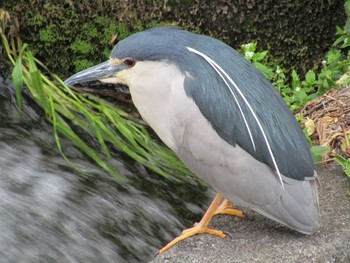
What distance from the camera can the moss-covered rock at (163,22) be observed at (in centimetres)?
461

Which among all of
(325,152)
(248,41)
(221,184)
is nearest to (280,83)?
(248,41)

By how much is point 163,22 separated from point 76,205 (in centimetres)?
133

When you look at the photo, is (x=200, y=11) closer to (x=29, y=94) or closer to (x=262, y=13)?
(x=262, y=13)

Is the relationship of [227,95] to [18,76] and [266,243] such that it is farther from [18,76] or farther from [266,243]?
[18,76]

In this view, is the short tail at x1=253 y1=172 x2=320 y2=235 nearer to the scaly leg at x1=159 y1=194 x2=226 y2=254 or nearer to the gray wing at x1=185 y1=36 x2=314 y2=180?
the gray wing at x1=185 y1=36 x2=314 y2=180

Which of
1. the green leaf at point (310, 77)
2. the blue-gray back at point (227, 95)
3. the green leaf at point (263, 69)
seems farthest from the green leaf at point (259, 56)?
the blue-gray back at point (227, 95)

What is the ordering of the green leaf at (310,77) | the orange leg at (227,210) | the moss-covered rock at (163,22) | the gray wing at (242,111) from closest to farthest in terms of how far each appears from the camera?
1. the gray wing at (242,111)
2. the orange leg at (227,210)
3. the green leaf at (310,77)
4. the moss-covered rock at (163,22)

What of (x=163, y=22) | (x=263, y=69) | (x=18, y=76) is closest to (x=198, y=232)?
(x=263, y=69)

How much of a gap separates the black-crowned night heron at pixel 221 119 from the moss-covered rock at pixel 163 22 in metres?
1.55

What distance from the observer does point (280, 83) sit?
14.5 ft

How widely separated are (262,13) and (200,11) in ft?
1.10

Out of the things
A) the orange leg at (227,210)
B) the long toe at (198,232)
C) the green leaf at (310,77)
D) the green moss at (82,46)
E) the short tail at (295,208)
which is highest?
the green moss at (82,46)

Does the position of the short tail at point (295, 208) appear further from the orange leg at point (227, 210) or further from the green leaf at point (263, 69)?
the green leaf at point (263, 69)

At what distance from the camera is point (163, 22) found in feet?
15.2
